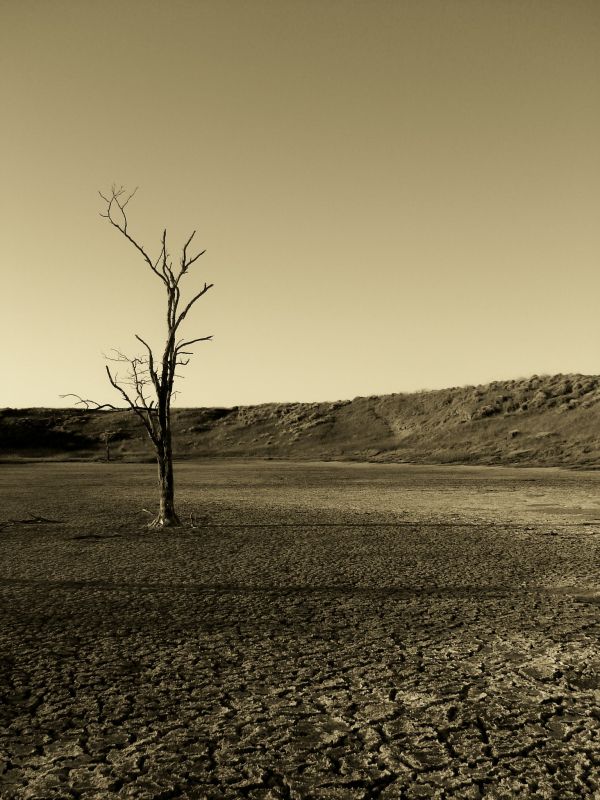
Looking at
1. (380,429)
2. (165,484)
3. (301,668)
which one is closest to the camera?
(301,668)

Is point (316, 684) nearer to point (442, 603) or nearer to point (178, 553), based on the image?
point (442, 603)

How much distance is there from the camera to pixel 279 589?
8453mm

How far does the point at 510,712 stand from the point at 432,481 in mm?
24307

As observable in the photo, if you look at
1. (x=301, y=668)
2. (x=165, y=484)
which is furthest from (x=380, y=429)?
(x=301, y=668)

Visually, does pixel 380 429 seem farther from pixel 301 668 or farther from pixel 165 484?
pixel 301 668

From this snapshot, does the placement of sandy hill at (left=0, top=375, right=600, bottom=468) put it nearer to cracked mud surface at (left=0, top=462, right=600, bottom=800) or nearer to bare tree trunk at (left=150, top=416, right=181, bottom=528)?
bare tree trunk at (left=150, top=416, right=181, bottom=528)

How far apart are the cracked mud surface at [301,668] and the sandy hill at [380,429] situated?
32360mm

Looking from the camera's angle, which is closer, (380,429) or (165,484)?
(165,484)

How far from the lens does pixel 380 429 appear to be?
66.9m

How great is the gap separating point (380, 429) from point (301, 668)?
6187cm

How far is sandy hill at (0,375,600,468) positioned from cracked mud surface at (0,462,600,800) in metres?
32.4

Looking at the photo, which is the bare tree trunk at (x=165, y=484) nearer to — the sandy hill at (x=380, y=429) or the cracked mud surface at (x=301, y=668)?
the cracked mud surface at (x=301, y=668)

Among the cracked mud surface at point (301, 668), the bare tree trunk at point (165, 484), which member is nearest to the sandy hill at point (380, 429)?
the bare tree trunk at point (165, 484)

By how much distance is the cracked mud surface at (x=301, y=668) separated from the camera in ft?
12.7
